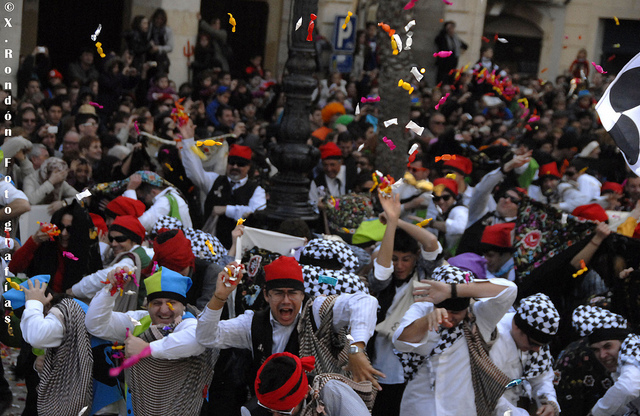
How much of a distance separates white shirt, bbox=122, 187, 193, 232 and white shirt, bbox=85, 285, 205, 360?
93.2 inches

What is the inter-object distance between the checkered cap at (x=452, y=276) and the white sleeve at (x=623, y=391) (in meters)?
1.22

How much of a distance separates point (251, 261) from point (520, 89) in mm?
14009

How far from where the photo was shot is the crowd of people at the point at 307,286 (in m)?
5.21

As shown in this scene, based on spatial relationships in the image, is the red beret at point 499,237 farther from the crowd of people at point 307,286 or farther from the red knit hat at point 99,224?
the red knit hat at point 99,224

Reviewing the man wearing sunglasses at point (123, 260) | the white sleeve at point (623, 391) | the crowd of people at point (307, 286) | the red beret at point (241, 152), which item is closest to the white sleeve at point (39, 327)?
the crowd of people at point (307, 286)

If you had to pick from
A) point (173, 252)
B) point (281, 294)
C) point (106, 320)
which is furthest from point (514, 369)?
point (106, 320)

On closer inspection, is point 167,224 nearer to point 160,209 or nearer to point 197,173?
point 160,209

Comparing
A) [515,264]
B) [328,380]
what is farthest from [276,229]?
[328,380]

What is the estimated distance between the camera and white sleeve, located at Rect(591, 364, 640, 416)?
5.75 m

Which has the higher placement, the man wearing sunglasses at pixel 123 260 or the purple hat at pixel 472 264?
the purple hat at pixel 472 264

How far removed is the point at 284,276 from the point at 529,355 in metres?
1.58

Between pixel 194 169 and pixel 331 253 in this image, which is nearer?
pixel 331 253

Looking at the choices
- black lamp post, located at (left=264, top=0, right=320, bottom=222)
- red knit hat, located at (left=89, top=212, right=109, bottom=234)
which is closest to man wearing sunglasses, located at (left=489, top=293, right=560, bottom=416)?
black lamp post, located at (left=264, top=0, right=320, bottom=222)

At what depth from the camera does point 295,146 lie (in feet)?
27.8
